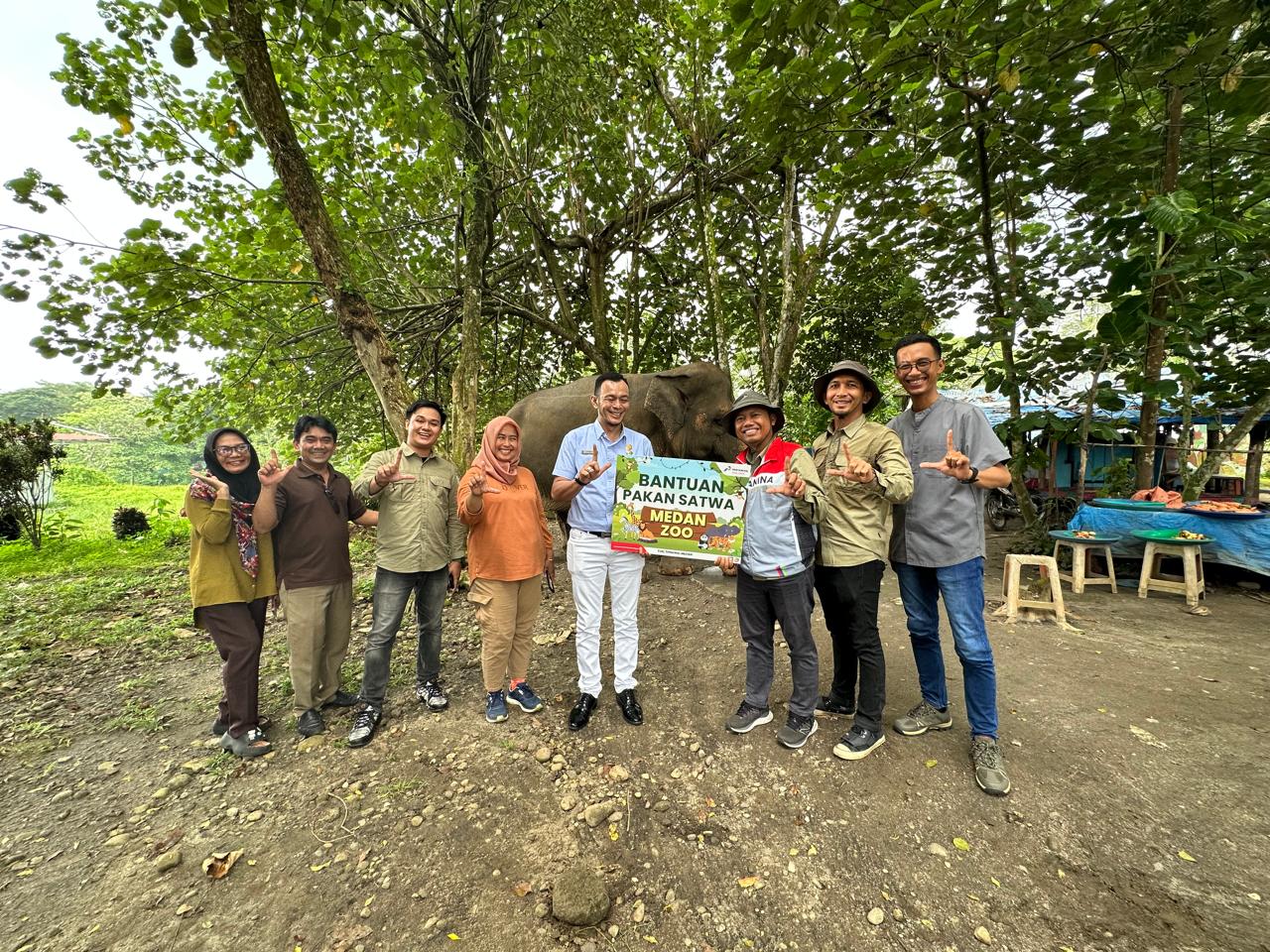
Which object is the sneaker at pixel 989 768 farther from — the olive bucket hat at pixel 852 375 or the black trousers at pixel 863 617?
the olive bucket hat at pixel 852 375

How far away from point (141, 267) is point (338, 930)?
5.24m

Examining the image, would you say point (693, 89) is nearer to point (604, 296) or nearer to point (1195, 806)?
point (604, 296)

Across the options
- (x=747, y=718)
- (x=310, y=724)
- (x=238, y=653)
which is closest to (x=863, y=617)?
(x=747, y=718)

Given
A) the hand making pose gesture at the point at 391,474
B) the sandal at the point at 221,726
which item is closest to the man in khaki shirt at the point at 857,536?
the hand making pose gesture at the point at 391,474

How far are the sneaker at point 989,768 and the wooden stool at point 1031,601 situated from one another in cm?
282

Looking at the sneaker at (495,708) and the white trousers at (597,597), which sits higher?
the white trousers at (597,597)

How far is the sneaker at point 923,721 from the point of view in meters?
3.09

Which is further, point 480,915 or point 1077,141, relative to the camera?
point 1077,141

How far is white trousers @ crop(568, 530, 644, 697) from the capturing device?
3.29 metres

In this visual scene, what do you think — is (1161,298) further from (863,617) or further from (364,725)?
(364,725)

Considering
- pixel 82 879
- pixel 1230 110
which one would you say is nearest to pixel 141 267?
pixel 82 879

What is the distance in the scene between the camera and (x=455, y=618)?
207 inches

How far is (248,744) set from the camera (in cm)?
306

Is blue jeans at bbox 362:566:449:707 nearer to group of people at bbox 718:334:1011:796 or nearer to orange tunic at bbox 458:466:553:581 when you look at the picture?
orange tunic at bbox 458:466:553:581
